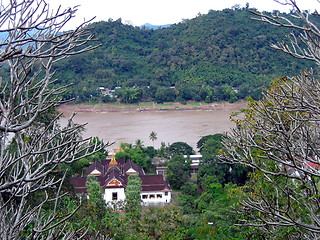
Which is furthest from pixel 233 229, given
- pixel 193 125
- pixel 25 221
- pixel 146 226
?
pixel 193 125

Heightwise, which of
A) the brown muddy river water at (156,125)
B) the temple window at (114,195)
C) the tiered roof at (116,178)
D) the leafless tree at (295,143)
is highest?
the leafless tree at (295,143)

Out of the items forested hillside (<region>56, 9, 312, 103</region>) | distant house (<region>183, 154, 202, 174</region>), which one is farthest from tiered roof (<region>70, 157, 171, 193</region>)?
forested hillside (<region>56, 9, 312, 103</region>)

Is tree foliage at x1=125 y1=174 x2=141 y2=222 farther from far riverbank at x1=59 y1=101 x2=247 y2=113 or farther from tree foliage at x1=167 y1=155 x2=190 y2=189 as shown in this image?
far riverbank at x1=59 y1=101 x2=247 y2=113

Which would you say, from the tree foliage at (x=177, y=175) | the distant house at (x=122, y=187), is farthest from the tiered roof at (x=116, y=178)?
the tree foliage at (x=177, y=175)

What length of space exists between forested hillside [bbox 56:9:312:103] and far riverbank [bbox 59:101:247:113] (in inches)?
18.0

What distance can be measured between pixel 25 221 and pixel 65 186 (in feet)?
13.3

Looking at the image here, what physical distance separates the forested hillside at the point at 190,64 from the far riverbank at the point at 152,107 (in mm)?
457

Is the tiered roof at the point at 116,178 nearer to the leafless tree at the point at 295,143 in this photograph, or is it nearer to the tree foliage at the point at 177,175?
the tree foliage at the point at 177,175

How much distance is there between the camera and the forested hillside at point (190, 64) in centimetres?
2388

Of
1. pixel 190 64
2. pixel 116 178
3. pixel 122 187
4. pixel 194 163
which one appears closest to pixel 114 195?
pixel 122 187

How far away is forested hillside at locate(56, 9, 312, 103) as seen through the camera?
23875 millimetres

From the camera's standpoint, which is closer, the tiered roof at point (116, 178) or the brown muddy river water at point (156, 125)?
the tiered roof at point (116, 178)

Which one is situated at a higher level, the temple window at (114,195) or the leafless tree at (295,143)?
the leafless tree at (295,143)

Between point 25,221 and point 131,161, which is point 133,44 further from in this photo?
point 25,221
